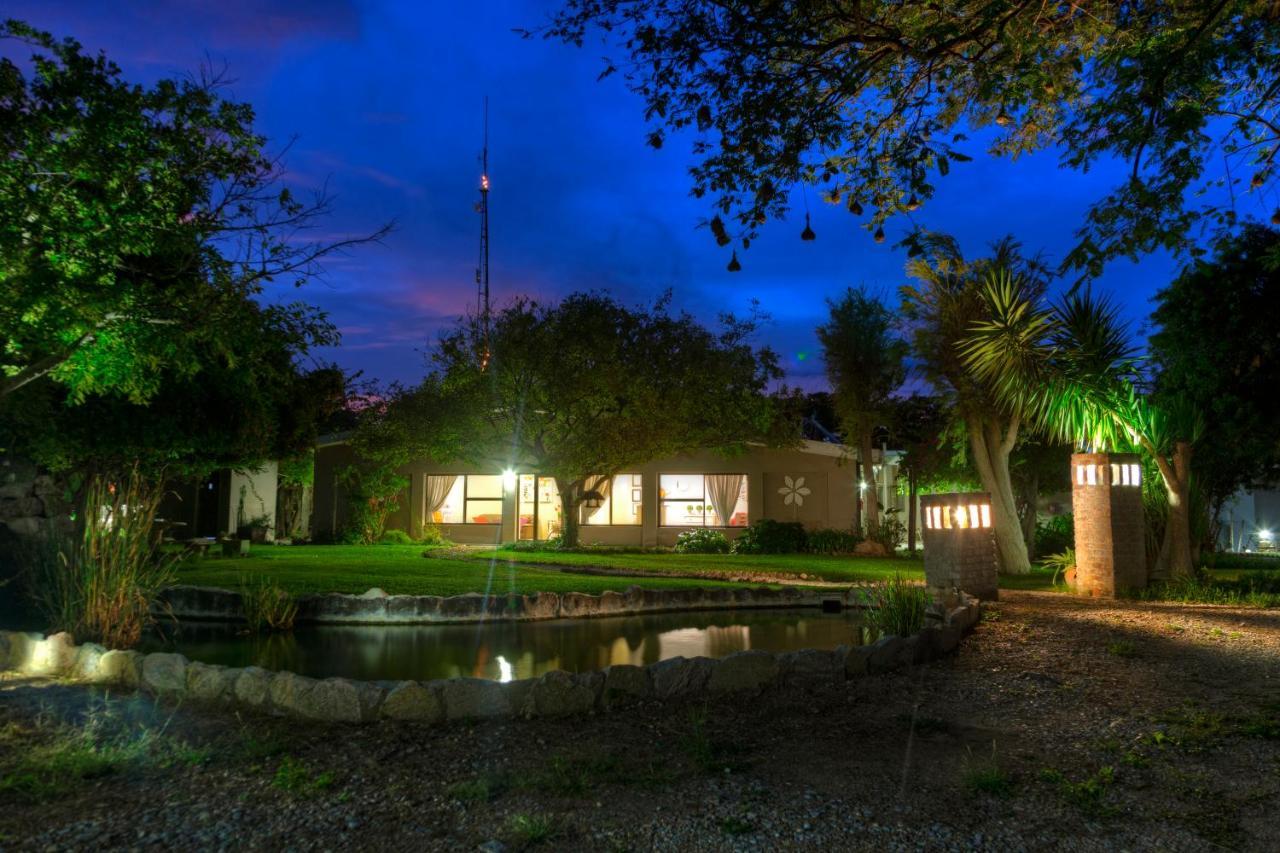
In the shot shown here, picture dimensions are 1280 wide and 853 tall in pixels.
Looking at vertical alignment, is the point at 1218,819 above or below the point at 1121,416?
below

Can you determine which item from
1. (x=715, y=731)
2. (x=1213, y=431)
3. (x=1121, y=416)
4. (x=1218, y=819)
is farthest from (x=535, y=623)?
(x=1213, y=431)

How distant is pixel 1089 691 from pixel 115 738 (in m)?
5.63

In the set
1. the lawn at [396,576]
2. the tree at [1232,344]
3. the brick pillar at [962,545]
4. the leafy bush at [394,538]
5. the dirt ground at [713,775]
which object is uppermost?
the tree at [1232,344]

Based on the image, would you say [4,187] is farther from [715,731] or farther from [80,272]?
[715,731]

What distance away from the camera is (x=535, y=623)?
31.1ft

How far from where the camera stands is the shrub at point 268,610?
344 inches

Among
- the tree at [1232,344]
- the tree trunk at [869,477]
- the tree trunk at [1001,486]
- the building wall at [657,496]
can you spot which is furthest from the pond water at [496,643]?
the building wall at [657,496]

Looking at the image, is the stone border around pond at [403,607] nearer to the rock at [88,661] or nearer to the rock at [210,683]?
the rock at [88,661]

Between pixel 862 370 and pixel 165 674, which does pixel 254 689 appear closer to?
pixel 165 674

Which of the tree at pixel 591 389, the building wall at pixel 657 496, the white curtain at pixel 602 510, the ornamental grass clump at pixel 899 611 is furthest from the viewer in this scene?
the white curtain at pixel 602 510

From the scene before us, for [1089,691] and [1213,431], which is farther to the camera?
[1213,431]

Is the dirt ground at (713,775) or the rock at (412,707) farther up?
the rock at (412,707)

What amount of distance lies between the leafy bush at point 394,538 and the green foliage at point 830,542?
10757 millimetres

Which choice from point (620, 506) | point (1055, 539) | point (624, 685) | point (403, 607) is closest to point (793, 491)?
point (620, 506)
